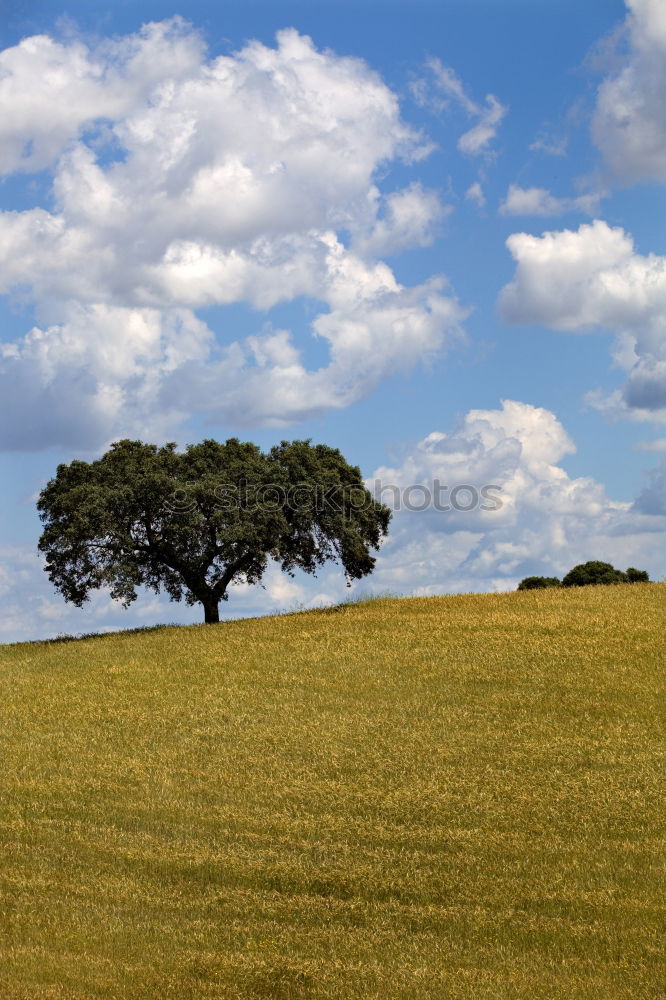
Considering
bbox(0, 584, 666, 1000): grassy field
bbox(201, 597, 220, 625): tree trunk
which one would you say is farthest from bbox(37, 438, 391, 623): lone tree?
bbox(0, 584, 666, 1000): grassy field

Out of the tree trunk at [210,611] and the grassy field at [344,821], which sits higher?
Result: the tree trunk at [210,611]

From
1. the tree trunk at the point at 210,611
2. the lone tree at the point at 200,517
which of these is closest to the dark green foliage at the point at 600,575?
the lone tree at the point at 200,517

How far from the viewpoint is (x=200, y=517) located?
4978 cm

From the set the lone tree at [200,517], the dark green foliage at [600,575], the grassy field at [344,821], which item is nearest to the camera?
the grassy field at [344,821]

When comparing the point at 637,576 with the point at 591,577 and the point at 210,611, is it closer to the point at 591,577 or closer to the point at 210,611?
the point at 591,577

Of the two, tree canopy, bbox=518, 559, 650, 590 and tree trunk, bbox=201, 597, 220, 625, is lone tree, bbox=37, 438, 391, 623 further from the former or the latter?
tree canopy, bbox=518, 559, 650, 590

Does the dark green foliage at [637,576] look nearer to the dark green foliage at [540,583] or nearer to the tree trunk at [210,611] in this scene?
the dark green foliage at [540,583]

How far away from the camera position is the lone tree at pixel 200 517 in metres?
50.3

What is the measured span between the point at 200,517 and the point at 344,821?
27553 millimetres

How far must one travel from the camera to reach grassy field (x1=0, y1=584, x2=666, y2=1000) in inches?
688

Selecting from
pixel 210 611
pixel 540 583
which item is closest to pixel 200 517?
pixel 210 611

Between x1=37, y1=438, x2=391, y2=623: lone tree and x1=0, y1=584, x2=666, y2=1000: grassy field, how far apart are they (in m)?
9.14

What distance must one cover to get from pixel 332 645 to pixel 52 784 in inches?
662

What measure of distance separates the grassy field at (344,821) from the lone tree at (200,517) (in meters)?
9.14
